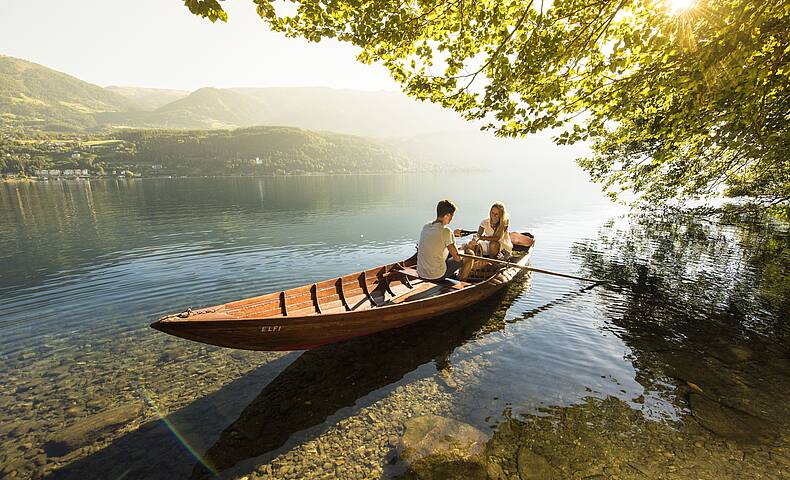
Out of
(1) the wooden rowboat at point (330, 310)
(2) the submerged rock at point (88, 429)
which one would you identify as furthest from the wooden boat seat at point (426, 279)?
(2) the submerged rock at point (88, 429)

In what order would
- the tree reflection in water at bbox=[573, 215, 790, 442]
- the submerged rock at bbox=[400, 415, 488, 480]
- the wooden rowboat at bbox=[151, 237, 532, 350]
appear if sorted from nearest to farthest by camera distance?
the submerged rock at bbox=[400, 415, 488, 480]
the wooden rowboat at bbox=[151, 237, 532, 350]
the tree reflection in water at bbox=[573, 215, 790, 442]

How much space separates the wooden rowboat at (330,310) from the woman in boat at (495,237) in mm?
817

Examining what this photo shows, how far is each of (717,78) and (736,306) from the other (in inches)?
505

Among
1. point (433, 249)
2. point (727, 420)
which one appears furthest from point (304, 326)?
point (727, 420)

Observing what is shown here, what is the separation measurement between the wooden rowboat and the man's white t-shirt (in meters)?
0.64

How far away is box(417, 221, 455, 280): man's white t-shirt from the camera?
1119 centimetres

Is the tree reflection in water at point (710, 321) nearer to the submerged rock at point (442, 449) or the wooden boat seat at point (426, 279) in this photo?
the submerged rock at point (442, 449)

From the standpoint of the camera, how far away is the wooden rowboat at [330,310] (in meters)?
7.30

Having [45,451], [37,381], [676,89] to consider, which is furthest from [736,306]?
[37,381]

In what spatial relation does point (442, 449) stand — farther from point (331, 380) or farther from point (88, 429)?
point (88, 429)

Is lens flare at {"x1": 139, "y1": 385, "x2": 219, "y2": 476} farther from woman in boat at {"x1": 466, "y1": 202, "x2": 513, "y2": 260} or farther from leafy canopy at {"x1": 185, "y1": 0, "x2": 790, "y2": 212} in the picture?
woman in boat at {"x1": 466, "y1": 202, "x2": 513, "y2": 260}

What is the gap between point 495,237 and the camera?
14289 millimetres

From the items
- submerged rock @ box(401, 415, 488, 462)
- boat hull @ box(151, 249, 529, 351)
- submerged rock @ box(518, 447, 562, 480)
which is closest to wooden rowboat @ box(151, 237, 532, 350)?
boat hull @ box(151, 249, 529, 351)

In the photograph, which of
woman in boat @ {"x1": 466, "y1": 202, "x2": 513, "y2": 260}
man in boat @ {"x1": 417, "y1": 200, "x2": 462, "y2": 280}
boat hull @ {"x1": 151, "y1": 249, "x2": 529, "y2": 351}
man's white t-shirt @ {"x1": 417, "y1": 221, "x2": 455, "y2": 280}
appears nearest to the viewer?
boat hull @ {"x1": 151, "y1": 249, "x2": 529, "y2": 351}
